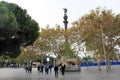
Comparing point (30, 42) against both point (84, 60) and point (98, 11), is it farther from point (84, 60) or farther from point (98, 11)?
point (84, 60)

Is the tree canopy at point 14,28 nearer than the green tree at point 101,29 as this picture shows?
Yes

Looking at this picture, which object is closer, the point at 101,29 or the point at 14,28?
the point at 14,28

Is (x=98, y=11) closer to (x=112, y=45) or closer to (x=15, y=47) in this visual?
(x=112, y=45)

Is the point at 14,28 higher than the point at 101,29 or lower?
lower

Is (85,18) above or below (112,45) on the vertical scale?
above

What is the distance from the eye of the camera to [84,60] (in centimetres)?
14288

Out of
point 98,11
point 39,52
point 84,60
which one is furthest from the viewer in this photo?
point 84,60

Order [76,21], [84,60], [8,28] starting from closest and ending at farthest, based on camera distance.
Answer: [8,28]
[76,21]
[84,60]

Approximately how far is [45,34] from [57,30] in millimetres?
2884

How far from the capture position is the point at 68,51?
85.6 metres

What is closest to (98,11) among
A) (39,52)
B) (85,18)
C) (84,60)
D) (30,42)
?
(85,18)

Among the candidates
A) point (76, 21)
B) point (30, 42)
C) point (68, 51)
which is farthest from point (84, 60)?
point (30, 42)

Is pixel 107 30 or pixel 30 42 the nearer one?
pixel 30 42

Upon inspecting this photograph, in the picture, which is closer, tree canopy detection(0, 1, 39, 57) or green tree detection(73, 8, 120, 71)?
tree canopy detection(0, 1, 39, 57)
